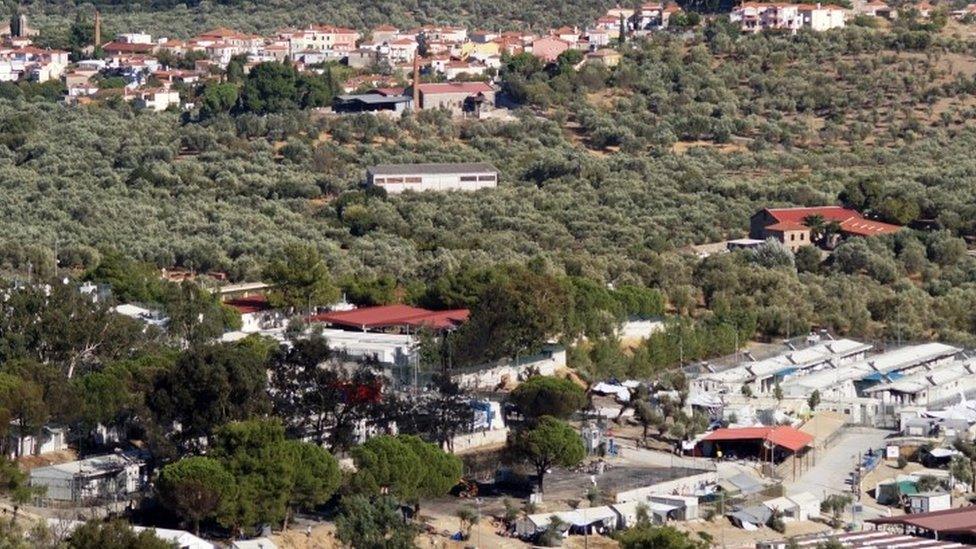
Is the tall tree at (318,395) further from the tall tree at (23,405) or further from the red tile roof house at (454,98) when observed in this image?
the red tile roof house at (454,98)

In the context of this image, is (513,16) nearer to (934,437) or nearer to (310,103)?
(310,103)

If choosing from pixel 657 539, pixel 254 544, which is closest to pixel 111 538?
pixel 254 544

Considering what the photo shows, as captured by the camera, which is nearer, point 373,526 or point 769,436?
point 373,526

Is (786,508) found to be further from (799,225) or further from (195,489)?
(799,225)

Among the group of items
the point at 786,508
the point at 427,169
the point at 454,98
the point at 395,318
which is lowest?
the point at 427,169

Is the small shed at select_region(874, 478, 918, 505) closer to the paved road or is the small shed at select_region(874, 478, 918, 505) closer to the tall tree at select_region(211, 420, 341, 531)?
the paved road

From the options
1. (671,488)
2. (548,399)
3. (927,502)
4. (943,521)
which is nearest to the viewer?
(943,521)

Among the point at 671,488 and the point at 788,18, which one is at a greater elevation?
the point at 788,18

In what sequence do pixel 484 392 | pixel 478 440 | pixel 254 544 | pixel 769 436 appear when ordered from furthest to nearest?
pixel 484 392
pixel 769 436
pixel 478 440
pixel 254 544
